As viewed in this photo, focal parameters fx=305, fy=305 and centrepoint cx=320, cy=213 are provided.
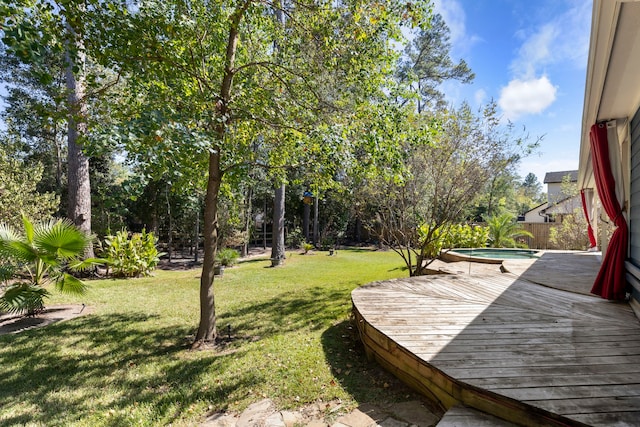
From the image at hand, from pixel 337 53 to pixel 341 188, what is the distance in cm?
190

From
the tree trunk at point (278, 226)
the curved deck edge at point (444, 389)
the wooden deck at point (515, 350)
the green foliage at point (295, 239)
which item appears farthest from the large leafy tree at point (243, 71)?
the green foliage at point (295, 239)

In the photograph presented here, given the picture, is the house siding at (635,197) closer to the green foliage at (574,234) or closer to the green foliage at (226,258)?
the green foliage at (574,234)

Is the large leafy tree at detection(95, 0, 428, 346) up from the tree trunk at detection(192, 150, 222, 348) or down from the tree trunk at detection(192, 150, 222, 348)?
up

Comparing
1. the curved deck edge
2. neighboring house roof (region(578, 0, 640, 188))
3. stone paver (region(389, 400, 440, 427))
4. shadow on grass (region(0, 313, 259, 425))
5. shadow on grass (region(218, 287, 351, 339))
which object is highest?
neighboring house roof (region(578, 0, 640, 188))

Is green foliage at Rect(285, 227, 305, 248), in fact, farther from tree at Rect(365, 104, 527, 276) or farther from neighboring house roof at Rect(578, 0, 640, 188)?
neighboring house roof at Rect(578, 0, 640, 188)

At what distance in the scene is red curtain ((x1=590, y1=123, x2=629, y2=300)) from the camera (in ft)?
12.4

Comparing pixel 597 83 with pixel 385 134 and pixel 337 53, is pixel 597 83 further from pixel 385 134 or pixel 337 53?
pixel 337 53

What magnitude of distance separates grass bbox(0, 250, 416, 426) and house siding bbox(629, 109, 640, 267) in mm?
3381

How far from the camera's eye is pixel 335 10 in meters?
4.05

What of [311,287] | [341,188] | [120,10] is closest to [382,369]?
[341,188]

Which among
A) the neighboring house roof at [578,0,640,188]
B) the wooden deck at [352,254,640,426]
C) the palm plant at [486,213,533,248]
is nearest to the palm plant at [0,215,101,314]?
the wooden deck at [352,254,640,426]

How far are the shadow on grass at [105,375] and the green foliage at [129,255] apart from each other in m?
4.26

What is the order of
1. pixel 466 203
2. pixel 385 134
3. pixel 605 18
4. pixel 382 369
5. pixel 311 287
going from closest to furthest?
1. pixel 605 18
2. pixel 382 369
3. pixel 385 134
4. pixel 466 203
5. pixel 311 287

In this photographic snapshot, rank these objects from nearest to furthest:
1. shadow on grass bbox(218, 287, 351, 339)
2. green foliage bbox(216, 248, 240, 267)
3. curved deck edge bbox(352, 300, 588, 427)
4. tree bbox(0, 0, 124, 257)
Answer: curved deck edge bbox(352, 300, 588, 427) → tree bbox(0, 0, 124, 257) → shadow on grass bbox(218, 287, 351, 339) → green foliage bbox(216, 248, 240, 267)
